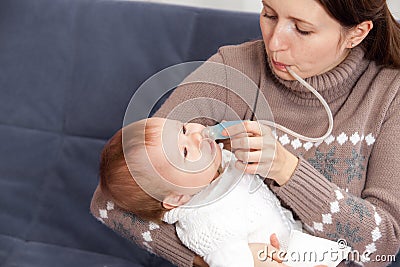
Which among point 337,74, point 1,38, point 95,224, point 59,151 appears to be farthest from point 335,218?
point 1,38

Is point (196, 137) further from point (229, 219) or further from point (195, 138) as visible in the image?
point (229, 219)

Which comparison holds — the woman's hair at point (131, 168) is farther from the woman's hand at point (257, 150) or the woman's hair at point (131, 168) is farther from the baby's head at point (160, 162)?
the woman's hand at point (257, 150)

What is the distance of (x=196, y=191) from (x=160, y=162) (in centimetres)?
11

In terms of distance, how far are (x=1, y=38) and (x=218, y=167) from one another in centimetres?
102

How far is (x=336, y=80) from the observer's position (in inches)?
56.4

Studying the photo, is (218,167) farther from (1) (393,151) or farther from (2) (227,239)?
(1) (393,151)

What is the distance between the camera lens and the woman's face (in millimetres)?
1282

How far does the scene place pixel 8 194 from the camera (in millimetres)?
1950

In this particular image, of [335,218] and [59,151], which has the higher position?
[335,218]

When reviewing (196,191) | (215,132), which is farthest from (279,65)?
(196,191)

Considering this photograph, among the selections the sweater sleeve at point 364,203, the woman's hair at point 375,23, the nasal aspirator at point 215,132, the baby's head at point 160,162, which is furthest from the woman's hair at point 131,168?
the woman's hair at point 375,23

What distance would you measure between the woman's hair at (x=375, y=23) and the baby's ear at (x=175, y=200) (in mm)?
490

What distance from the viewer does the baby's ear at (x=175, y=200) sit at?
4.40 feet

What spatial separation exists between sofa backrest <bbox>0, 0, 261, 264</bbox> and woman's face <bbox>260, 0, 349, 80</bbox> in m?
0.46
